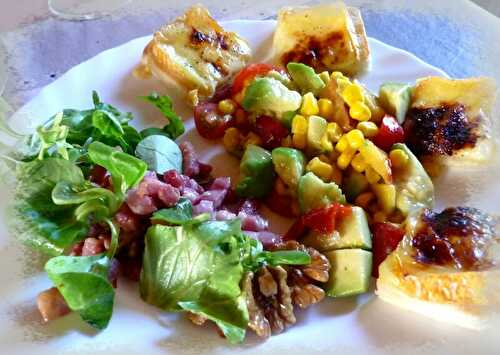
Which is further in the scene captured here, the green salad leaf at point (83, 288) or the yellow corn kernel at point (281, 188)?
the yellow corn kernel at point (281, 188)

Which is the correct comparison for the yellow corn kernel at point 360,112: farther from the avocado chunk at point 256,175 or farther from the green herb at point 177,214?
the green herb at point 177,214

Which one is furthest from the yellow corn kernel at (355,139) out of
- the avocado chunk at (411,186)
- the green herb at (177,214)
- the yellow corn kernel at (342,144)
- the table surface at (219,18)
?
the table surface at (219,18)

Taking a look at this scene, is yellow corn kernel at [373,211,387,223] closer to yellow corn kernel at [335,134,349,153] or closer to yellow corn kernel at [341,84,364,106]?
yellow corn kernel at [335,134,349,153]

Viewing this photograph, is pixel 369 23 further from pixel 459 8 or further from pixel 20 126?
pixel 20 126

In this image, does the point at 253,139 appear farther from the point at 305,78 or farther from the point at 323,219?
the point at 323,219

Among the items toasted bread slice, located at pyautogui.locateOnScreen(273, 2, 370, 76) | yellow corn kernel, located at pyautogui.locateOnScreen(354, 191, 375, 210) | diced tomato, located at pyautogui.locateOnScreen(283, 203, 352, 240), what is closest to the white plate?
diced tomato, located at pyautogui.locateOnScreen(283, 203, 352, 240)

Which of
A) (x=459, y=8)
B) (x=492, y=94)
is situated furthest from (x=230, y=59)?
(x=459, y=8)

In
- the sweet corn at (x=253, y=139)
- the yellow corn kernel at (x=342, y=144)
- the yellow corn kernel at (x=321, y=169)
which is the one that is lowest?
the sweet corn at (x=253, y=139)
